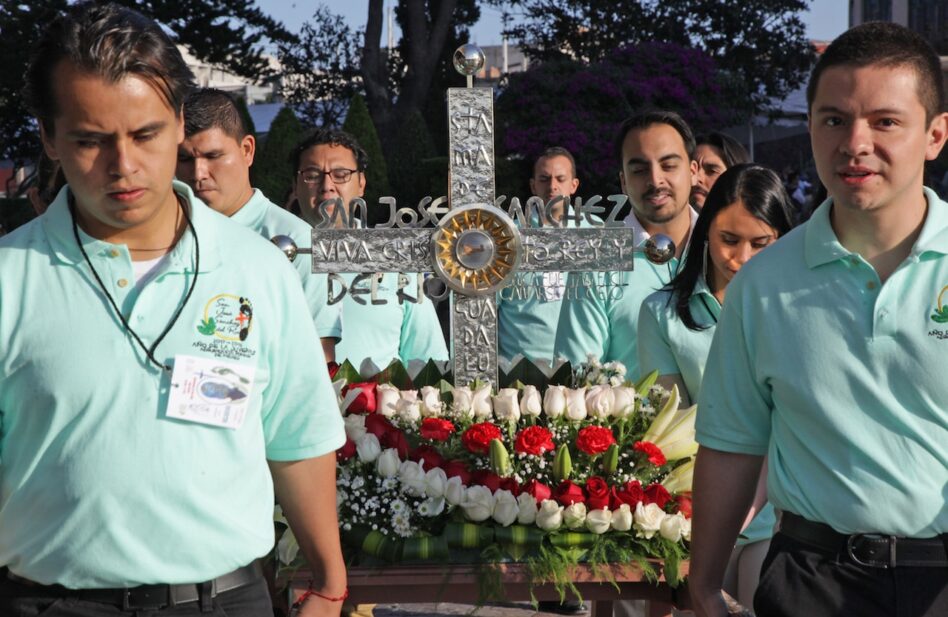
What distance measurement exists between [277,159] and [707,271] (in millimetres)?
11404

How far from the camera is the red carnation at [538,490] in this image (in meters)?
A: 3.51

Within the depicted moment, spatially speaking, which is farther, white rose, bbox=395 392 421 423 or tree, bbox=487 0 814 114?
tree, bbox=487 0 814 114

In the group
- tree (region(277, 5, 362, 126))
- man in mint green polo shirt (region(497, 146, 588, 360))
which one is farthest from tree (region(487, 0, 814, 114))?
man in mint green polo shirt (region(497, 146, 588, 360))

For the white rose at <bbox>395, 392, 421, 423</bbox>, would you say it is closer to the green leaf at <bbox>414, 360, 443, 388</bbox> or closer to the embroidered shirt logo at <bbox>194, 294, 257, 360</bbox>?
the green leaf at <bbox>414, 360, 443, 388</bbox>

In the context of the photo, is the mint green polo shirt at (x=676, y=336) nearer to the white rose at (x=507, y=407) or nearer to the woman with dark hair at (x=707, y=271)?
the woman with dark hair at (x=707, y=271)

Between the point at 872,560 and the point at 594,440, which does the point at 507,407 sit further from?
the point at 872,560

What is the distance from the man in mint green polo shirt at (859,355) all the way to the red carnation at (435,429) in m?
1.08

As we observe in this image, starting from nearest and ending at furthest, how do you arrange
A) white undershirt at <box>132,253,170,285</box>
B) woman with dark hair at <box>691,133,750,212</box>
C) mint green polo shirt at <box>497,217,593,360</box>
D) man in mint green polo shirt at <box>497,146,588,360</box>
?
white undershirt at <box>132,253,170,285</box> < man in mint green polo shirt at <box>497,146,588,360</box> < mint green polo shirt at <box>497,217,593,360</box> < woman with dark hair at <box>691,133,750,212</box>

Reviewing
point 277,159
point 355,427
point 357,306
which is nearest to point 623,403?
point 355,427

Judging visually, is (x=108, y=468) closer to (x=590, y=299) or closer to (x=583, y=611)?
(x=590, y=299)

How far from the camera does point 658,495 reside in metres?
3.54

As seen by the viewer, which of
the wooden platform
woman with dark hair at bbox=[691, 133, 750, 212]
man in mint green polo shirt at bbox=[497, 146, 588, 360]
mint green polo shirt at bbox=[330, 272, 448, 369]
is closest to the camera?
the wooden platform

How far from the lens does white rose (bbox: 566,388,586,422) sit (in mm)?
3773

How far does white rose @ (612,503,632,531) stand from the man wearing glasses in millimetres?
1490
